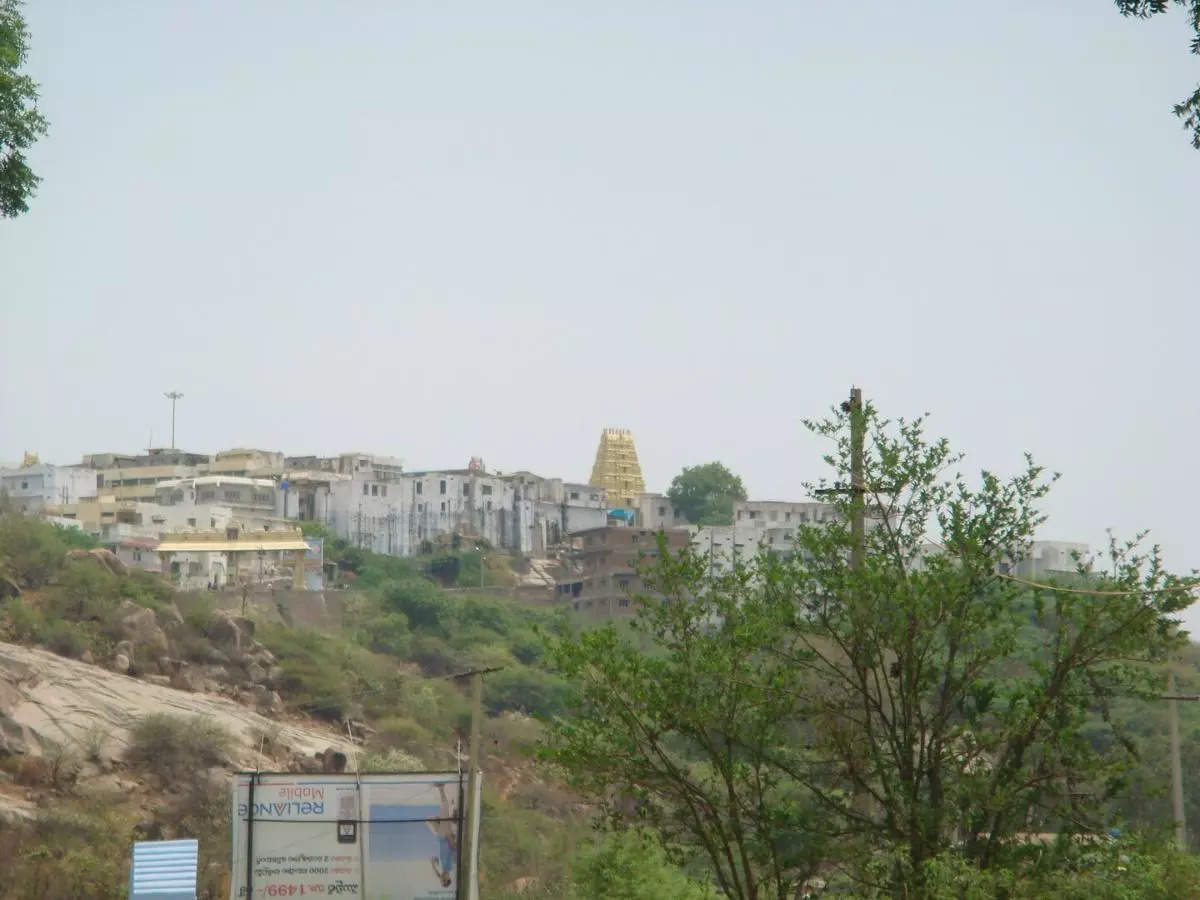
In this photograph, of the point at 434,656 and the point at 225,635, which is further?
the point at 434,656

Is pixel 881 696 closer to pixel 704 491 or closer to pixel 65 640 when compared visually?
pixel 65 640

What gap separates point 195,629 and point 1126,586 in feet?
146

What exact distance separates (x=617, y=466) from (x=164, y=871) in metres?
88.6

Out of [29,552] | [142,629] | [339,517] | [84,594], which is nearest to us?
[142,629]

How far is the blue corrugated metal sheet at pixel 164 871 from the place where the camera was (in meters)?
25.4

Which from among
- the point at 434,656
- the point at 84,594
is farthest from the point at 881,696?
the point at 434,656

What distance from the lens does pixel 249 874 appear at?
2412 cm

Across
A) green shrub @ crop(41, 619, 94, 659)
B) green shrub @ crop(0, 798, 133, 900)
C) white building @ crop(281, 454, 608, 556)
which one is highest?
white building @ crop(281, 454, 608, 556)

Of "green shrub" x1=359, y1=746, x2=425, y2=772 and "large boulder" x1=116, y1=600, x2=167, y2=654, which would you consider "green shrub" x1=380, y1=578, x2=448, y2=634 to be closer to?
"large boulder" x1=116, y1=600, x2=167, y2=654

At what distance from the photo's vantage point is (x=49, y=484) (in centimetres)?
8862

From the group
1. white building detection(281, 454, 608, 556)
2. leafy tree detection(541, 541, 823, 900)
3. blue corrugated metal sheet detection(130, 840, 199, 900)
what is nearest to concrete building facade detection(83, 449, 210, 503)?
white building detection(281, 454, 608, 556)

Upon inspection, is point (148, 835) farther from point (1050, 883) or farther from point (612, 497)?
point (612, 497)

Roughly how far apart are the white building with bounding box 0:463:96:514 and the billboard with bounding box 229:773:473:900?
213 feet

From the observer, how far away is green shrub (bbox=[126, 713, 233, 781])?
4288cm
